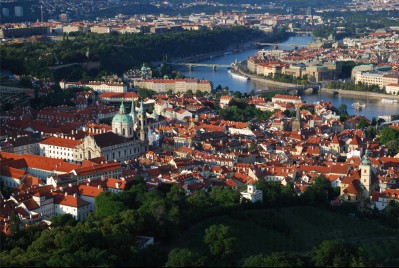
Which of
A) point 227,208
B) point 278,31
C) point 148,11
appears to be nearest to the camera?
point 227,208

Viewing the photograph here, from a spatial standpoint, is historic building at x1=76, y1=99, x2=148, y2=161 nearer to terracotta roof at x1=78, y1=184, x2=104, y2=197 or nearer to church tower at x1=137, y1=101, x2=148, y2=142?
church tower at x1=137, y1=101, x2=148, y2=142

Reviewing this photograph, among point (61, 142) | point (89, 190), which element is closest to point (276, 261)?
point (89, 190)

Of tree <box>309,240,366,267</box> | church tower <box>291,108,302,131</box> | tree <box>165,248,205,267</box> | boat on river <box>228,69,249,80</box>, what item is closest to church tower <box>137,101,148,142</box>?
church tower <box>291,108,302,131</box>

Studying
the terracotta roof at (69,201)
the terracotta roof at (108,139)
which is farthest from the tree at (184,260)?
the terracotta roof at (108,139)

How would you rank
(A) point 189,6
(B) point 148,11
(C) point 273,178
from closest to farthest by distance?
(C) point 273,178 → (B) point 148,11 → (A) point 189,6

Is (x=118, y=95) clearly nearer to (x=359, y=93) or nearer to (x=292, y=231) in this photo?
(x=359, y=93)

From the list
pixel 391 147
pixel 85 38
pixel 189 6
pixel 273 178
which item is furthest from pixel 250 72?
pixel 189 6

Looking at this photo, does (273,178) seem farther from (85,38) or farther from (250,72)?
(85,38)
